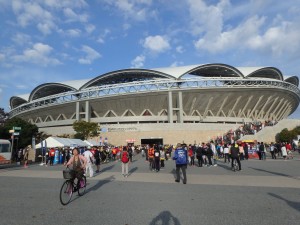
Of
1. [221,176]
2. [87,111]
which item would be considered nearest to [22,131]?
[87,111]

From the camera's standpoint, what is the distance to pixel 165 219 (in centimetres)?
581

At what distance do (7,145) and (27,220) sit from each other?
22981 mm

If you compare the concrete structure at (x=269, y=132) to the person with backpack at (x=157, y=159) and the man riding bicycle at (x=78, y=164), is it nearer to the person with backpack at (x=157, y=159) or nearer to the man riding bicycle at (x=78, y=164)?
the person with backpack at (x=157, y=159)

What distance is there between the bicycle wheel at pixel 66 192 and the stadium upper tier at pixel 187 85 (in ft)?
185

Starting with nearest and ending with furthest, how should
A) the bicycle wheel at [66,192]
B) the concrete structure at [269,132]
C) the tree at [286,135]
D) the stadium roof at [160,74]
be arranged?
the bicycle wheel at [66,192] → the tree at [286,135] → the concrete structure at [269,132] → the stadium roof at [160,74]

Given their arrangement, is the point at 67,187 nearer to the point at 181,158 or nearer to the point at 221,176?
the point at 181,158

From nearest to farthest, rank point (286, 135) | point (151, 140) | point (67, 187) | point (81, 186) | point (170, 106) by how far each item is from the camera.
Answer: point (67, 187), point (81, 186), point (286, 135), point (151, 140), point (170, 106)

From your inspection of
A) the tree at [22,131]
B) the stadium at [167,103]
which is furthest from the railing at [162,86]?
the tree at [22,131]

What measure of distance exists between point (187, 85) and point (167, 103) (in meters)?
6.32

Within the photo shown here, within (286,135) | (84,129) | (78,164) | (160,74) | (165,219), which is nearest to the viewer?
(165,219)

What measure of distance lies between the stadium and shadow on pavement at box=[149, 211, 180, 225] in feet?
175

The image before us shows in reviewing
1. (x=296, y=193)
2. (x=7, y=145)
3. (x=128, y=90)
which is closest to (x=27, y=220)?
(x=296, y=193)

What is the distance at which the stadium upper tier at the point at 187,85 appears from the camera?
65.2 meters

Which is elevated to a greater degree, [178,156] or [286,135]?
[286,135]
